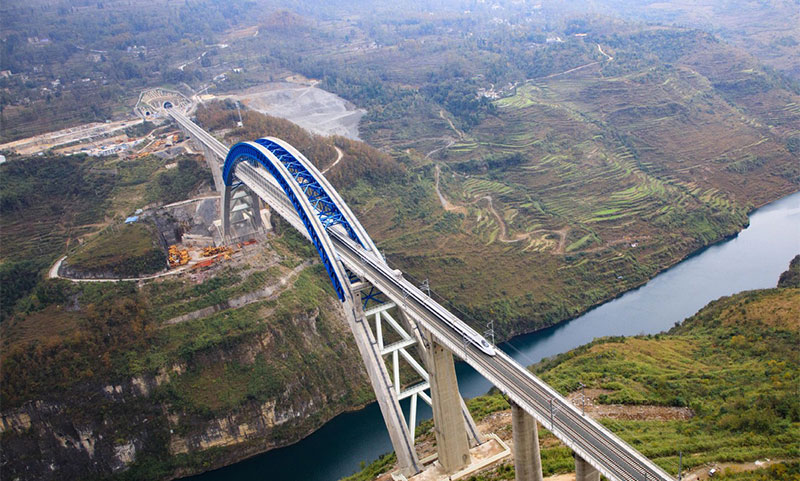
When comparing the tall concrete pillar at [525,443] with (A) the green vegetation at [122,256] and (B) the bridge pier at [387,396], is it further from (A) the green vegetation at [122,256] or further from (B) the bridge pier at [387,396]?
(A) the green vegetation at [122,256]

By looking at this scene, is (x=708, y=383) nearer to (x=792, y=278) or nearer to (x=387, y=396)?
(x=387, y=396)

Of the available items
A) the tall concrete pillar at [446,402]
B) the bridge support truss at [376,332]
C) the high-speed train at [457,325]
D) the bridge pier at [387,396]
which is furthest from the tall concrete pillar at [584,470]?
the bridge pier at [387,396]

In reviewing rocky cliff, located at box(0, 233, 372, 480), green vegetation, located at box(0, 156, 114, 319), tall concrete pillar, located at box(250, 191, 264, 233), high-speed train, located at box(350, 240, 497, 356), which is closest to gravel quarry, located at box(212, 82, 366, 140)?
green vegetation, located at box(0, 156, 114, 319)

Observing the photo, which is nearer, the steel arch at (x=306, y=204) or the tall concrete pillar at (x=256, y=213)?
the steel arch at (x=306, y=204)

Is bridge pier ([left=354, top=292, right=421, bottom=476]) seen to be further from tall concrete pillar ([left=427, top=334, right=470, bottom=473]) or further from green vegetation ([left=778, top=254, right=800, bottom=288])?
green vegetation ([left=778, top=254, right=800, bottom=288])

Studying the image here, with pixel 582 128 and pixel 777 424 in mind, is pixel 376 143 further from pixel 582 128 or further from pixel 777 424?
pixel 777 424

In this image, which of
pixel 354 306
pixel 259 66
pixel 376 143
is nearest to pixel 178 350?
pixel 354 306
